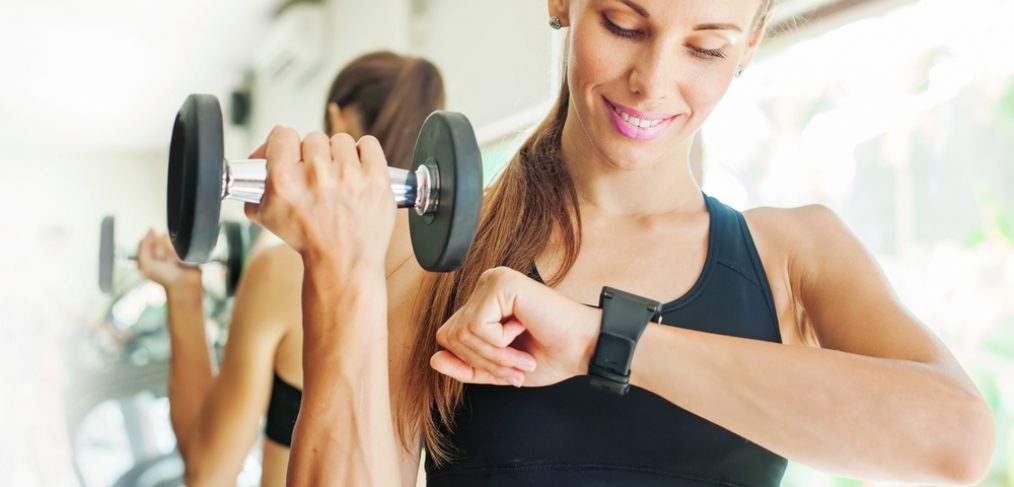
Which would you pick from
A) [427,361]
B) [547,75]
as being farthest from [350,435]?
[547,75]

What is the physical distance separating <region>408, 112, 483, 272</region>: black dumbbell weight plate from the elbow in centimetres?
47

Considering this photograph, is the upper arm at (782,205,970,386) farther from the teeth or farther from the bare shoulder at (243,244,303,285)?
the bare shoulder at (243,244,303,285)

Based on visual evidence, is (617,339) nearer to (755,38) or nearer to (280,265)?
(755,38)

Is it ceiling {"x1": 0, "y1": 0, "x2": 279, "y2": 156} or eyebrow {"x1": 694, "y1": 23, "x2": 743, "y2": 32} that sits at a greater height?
eyebrow {"x1": 694, "y1": 23, "x2": 743, "y2": 32}

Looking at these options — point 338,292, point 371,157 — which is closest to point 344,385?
point 338,292

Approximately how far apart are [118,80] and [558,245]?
185 cm

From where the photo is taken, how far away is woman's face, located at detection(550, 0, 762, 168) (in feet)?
2.93

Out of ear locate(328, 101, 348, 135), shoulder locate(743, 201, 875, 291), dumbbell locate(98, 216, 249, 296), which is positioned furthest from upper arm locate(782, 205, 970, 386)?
dumbbell locate(98, 216, 249, 296)

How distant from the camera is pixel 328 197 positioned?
2.24ft

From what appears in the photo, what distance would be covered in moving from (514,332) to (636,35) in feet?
1.23

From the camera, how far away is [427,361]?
0.94m

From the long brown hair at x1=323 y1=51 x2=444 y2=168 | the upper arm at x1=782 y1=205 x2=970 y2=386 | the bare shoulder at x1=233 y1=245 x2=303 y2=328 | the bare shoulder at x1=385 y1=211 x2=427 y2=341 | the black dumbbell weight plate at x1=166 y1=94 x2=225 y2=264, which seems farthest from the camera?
the long brown hair at x1=323 y1=51 x2=444 y2=168

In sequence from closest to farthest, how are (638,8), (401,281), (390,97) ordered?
(638,8) < (401,281) < (390,97)

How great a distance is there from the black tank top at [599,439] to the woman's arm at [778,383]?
13cm
